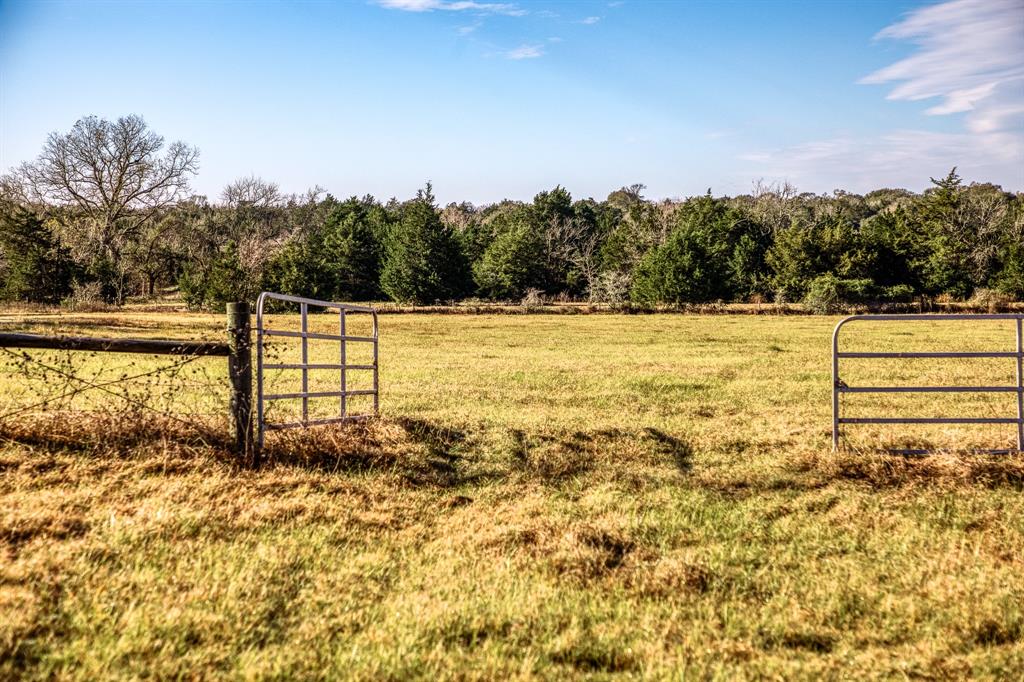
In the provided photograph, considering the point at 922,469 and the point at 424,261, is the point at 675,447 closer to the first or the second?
the point at 922,469

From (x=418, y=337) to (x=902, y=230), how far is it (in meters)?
49.3

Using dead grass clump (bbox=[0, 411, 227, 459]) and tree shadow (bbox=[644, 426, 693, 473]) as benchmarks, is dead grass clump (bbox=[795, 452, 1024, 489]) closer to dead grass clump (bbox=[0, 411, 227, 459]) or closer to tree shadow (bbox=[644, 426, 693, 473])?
tree shadow (bbox=[644, 426, 693, 473])

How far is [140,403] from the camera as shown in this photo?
24.4 ft

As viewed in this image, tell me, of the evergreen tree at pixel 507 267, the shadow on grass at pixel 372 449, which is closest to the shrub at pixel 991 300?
the evergreen tree at pixel 507 267

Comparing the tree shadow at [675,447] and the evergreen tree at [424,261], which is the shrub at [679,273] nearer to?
the evergreen tree at [424,261]

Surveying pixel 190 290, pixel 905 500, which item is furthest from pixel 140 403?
pixel 190 290

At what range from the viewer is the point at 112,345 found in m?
7.12

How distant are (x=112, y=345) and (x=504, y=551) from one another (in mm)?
4296

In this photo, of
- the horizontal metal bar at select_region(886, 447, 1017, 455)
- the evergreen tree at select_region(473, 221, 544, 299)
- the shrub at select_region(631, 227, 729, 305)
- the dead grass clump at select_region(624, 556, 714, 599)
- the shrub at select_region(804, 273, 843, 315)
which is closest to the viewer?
the dead grass clump at select_region(624, 556, 714, 599)

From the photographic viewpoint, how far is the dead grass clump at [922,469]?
743cm

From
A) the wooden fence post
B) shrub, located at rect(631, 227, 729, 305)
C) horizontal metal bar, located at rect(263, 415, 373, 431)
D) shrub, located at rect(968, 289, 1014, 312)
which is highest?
shrub, located at rect(631, 227, 729, 305)

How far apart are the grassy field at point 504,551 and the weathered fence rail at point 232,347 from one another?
324 mm

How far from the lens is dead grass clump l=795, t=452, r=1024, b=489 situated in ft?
24.4

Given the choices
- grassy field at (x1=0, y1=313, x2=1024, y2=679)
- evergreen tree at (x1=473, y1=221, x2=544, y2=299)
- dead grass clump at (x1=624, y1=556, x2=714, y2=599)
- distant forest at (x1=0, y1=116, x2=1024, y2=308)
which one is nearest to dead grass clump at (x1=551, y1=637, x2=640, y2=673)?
grassy field at (x1=0, y1=313, x2=1024, y2=679)
